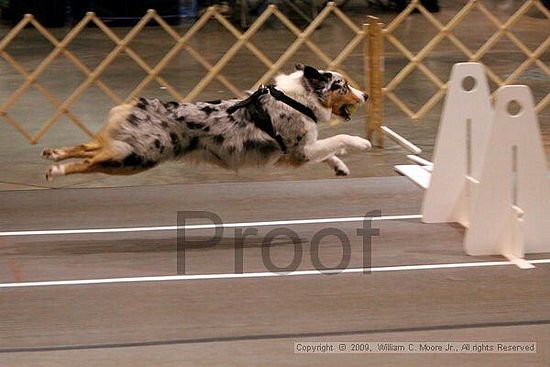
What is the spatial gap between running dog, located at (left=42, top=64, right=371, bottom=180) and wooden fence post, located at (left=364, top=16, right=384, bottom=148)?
8.07ft

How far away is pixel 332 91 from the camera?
5.80m

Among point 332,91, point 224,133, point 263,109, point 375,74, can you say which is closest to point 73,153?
point 224,133

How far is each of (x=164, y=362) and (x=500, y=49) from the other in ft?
32.7

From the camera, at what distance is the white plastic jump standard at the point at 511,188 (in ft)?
16.7

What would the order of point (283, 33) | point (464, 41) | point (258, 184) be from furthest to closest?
point (283, 33)
point (464, 41)
point (258, 184)

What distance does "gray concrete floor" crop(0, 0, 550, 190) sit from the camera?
7457 millimetres

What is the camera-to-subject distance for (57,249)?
5555mm

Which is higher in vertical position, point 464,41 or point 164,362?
point 464,41

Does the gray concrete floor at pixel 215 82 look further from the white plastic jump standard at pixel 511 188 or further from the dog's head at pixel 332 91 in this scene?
the white plastic jump standard at pixel 511 188

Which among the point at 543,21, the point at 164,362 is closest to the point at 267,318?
the point at 164,362

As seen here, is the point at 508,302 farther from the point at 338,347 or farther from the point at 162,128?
the point at 162,128

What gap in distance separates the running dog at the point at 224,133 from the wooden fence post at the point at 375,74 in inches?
96.9

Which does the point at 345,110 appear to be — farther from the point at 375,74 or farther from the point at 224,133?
the point at 375,74

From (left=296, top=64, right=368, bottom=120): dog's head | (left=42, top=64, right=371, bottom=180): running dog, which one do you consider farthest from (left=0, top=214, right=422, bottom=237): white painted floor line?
(left=296, top=64, right=368, bottom=120): dog's head
